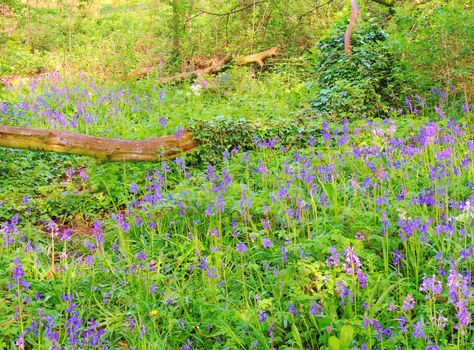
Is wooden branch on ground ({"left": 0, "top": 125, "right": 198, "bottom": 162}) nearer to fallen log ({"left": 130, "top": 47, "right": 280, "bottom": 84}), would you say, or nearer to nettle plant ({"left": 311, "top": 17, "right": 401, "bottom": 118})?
nettle plant ({"left": 311, "top": 17, "right": 401, "bottom": 118})

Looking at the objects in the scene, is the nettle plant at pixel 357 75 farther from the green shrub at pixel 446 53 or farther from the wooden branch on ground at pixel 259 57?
→ the wooden branch on ground at pixel 259 57

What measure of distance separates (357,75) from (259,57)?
447cm

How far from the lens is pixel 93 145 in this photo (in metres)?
4.53

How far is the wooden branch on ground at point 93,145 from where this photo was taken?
14.3 ft

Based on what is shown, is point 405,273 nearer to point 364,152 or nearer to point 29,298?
point 364,152

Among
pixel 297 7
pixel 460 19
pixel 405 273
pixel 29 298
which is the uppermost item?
pixel 297 7

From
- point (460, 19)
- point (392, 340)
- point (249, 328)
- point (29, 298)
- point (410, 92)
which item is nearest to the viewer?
point (392, 340)

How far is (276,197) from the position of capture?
129 inches

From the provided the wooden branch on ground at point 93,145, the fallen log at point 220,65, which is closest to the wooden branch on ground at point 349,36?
the fallen log at point 220,65

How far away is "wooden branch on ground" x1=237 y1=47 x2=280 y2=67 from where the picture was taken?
→ 1088cm

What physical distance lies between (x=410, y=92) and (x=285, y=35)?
6.32 metres

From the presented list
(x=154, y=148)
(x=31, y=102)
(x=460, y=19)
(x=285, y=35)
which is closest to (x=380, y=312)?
(x=154, y=148)

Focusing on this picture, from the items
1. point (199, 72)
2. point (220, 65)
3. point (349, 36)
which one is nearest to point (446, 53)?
point (349, 36)

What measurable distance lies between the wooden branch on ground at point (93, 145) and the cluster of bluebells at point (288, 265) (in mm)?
866
